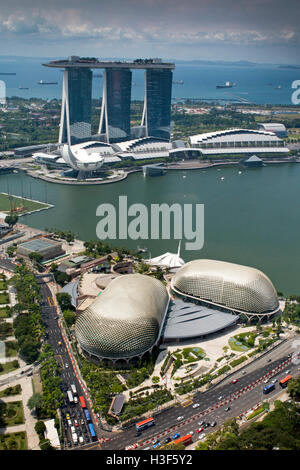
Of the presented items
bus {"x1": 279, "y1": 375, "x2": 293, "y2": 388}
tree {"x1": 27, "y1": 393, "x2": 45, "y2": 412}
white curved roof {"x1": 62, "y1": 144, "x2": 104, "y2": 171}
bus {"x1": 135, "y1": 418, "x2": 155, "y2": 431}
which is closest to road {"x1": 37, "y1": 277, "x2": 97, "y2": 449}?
tree {"x1": 27, "y1": 393, "x2": 45, "y2": 412}

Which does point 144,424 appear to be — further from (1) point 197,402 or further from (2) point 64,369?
(2) point 64,369

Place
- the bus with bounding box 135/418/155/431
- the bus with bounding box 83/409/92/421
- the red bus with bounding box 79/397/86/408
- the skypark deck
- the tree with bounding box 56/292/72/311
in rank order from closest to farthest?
the bus with bounding box 135/418/155/431 < the bus with bounding box 83/409/92/421 < the red bus with bounding box 79/397/86/408 < the tree with bounding box 56/292/72/311 < the skypark deck

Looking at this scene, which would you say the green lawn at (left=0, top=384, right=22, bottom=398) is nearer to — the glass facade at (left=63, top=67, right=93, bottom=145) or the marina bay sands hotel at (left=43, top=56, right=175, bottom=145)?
A: the marina bay sands hotel at (left=43, top=56, right=175, bottom=145)

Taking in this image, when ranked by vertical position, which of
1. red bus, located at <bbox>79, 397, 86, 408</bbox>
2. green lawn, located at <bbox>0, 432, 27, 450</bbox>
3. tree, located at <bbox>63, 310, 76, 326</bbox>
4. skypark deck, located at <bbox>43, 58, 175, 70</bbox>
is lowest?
green lawn, located at <bbox>0, 432, 27, 450</bbox>

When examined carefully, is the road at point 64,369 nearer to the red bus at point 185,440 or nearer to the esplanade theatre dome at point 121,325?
the esplanade theatre dome at point 121,325
